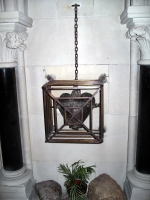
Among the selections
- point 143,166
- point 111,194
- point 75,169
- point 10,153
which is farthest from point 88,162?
point 10,153

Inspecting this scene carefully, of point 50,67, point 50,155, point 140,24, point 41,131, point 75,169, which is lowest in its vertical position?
point 75,169

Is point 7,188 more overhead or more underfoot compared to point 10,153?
more underfoot

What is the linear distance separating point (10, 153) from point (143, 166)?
138 centimetres

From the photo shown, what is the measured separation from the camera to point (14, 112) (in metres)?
1.99

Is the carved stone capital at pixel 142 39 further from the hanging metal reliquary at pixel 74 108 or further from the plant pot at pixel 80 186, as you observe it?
the plant pot at pixel 80 186

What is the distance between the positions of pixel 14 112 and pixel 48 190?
913mm

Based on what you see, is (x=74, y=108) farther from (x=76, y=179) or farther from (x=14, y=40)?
(x=76, y=179)

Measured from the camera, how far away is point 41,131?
2.22 metres

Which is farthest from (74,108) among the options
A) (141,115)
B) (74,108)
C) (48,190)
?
(48,190)

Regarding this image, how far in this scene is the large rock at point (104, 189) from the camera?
6.38 ft

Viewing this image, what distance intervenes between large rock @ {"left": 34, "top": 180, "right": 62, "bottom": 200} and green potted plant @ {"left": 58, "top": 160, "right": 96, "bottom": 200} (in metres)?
0.13

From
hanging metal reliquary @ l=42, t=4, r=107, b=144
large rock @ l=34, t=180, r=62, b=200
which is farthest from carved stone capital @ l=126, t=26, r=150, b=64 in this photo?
large rock @ l=34, t=180, r=62, b=200

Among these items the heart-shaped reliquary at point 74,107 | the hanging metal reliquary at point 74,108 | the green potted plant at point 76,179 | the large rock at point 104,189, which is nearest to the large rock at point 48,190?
the green potted plant at point 76,179

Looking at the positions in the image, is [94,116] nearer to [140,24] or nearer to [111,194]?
[111,194]
